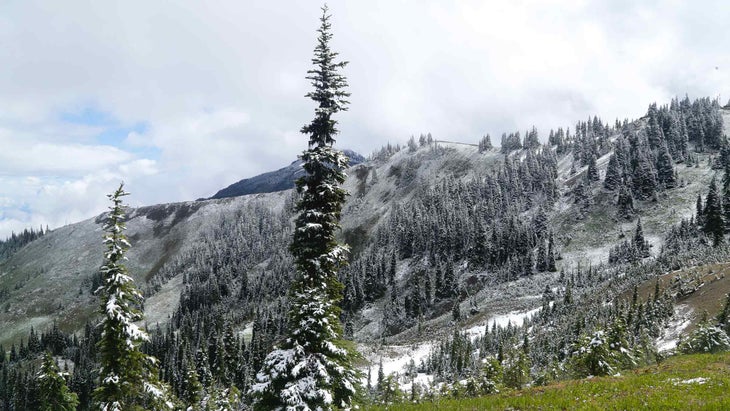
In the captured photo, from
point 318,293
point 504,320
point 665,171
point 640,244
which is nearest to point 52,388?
point 318,293

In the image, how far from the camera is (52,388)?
34.5 meters

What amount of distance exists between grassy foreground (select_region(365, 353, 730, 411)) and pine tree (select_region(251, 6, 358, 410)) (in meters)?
4.32

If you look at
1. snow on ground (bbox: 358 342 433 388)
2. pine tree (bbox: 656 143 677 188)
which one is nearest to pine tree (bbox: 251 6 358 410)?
snow on ground (bbox: 358 342 433 388)

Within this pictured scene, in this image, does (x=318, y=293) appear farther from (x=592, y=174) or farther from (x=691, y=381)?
(x=592, y=174)

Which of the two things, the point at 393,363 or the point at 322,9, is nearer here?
the point at 322,9

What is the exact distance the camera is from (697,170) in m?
148

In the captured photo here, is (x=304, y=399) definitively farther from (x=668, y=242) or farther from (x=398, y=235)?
(x=398, y=235)

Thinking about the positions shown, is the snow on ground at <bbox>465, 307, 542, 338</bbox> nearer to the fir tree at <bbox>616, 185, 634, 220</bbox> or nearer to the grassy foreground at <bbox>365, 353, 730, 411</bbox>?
the fir tree at <bbox>616, 185, 634, 220</bbox>

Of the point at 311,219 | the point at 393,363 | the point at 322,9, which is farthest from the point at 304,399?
the point at 393,363

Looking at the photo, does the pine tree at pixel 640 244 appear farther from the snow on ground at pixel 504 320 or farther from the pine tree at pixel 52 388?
the pine tree at pixel 52 388

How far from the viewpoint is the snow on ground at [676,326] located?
57594 millimetres

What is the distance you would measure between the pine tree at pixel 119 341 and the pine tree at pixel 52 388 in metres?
18.5

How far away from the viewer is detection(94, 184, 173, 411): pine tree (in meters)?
20.2

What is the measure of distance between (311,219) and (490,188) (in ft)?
598
